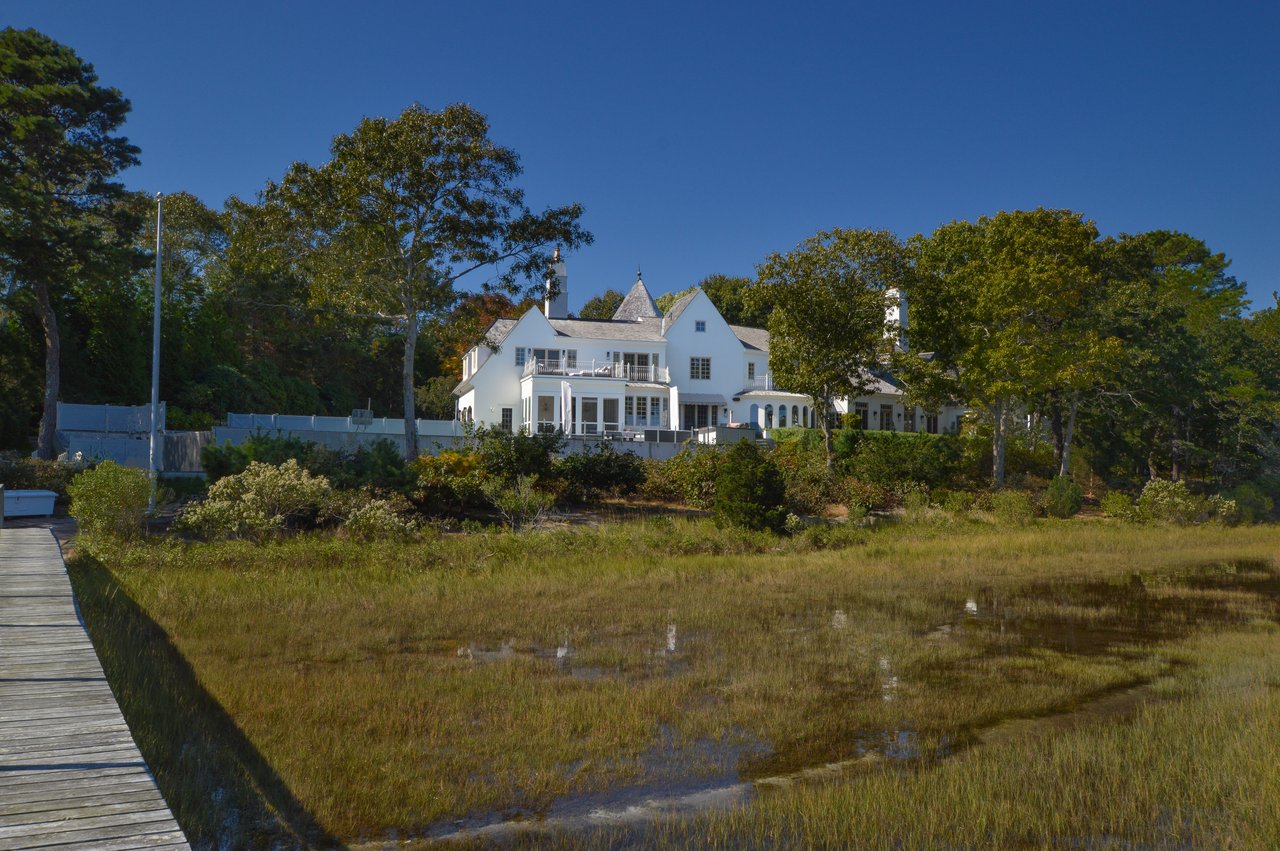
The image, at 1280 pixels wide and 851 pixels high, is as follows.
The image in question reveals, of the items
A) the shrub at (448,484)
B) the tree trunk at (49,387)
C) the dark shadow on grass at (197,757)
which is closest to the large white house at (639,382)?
the tree trunk at (49,387)

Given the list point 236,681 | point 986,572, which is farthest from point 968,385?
point 236,681

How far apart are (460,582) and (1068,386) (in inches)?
997

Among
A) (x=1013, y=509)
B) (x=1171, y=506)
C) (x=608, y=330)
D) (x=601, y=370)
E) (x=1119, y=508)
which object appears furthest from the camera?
(x=608, y=330)

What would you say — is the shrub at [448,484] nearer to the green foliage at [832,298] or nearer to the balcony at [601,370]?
the green foliage at [832,298]

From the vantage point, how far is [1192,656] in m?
10.7

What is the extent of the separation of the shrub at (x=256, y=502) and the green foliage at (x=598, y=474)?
7722 mm

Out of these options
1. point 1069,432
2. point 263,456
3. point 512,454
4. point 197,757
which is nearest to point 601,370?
point 512,454

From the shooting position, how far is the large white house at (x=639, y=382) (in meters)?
43.1

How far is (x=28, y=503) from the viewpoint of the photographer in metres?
20.2

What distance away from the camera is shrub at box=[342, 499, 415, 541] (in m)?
18.3

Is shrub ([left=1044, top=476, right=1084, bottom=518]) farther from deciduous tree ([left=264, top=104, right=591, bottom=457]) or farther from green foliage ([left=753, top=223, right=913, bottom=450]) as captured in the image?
deciduous tree ([left=264, top=104, right=591, bottom=457])

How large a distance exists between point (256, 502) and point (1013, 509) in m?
21.6

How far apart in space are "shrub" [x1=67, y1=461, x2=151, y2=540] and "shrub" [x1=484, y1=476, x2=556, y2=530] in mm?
7501

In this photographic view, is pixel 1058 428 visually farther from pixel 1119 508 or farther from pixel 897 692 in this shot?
pixel 897 692
